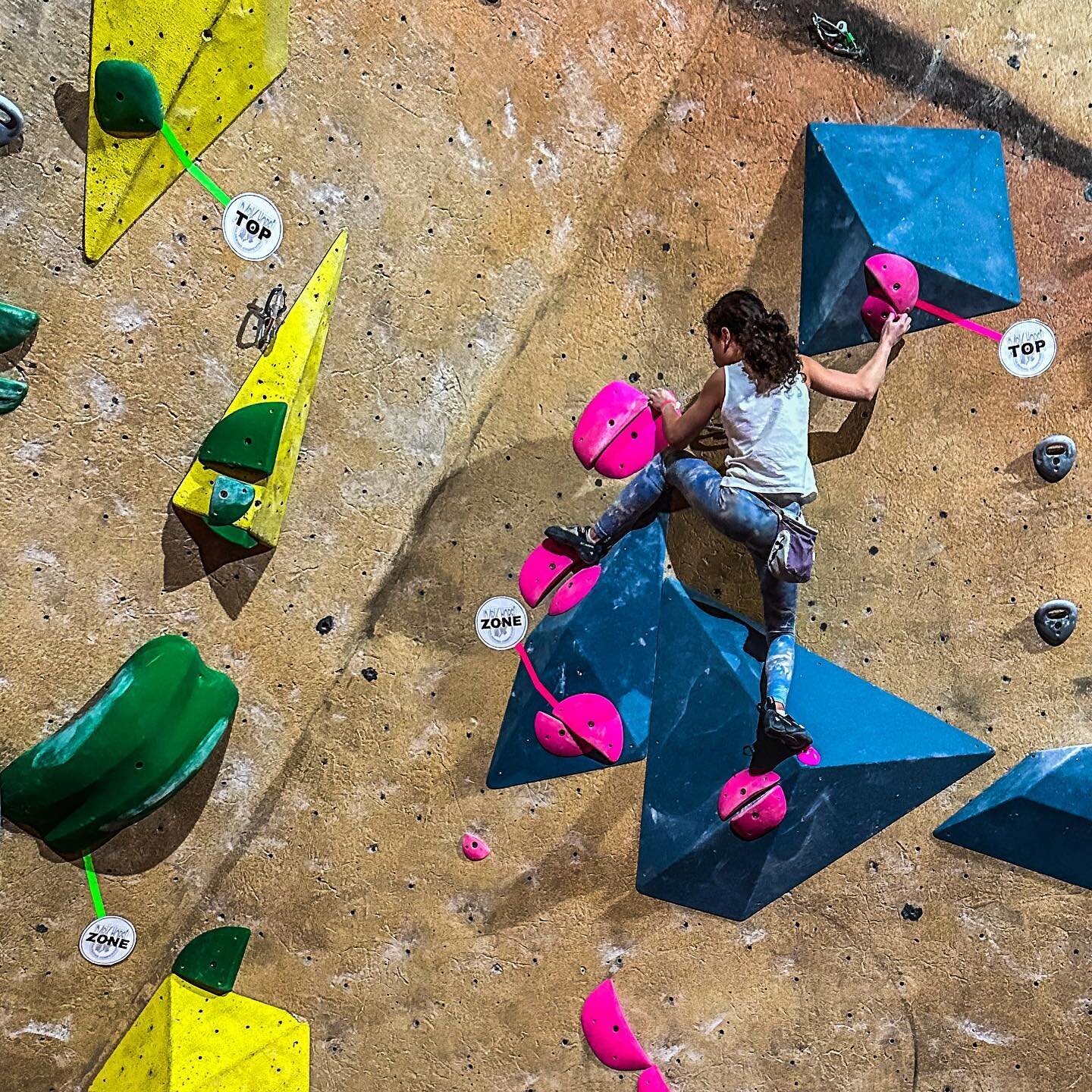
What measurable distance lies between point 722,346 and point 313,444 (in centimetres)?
115

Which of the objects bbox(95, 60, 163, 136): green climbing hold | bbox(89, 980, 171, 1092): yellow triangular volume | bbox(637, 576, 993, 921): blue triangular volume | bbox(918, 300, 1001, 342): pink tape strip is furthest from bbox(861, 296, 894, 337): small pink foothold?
bbox(89, 980, 171, 1092): yellow triangular volume

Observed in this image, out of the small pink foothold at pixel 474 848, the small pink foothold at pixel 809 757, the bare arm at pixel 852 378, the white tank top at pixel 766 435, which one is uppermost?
the bare arm at pixel 852 378

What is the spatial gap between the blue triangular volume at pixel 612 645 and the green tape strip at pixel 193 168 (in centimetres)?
144

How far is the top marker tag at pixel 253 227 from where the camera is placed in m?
2.57

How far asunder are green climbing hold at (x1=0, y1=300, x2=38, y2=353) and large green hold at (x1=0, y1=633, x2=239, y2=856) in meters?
0.87

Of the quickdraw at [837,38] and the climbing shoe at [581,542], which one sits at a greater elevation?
the quickdraw at [837,38]

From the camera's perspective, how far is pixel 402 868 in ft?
9.12

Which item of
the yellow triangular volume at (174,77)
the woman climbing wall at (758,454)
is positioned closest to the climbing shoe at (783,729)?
the woman climbing wall at (758,454)

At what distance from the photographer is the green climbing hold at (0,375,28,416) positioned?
8.21 ft

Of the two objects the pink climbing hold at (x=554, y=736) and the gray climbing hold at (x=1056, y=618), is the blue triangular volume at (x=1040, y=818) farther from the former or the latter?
the pink climbing hold at (x=554, y=736)

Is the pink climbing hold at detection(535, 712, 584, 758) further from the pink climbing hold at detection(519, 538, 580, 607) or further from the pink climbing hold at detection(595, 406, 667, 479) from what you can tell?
the pink climbing hold at detection(595, 406, 667, 479)

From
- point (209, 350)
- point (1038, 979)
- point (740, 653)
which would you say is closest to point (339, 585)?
point (209, 350)

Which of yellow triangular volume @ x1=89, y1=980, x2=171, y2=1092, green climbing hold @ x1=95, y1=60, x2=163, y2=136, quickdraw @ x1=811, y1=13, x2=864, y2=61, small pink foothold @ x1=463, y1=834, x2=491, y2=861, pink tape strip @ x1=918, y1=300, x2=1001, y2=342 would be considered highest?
quickdraw @ x1=811, y1=13, x2=864, y2=61

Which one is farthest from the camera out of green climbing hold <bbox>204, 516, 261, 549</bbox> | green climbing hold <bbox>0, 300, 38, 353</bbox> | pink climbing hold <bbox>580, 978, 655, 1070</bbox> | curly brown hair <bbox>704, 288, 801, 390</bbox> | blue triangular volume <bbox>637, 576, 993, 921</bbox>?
pink climbing hold <bbox>580, 978, 655, 1070</bbox>
